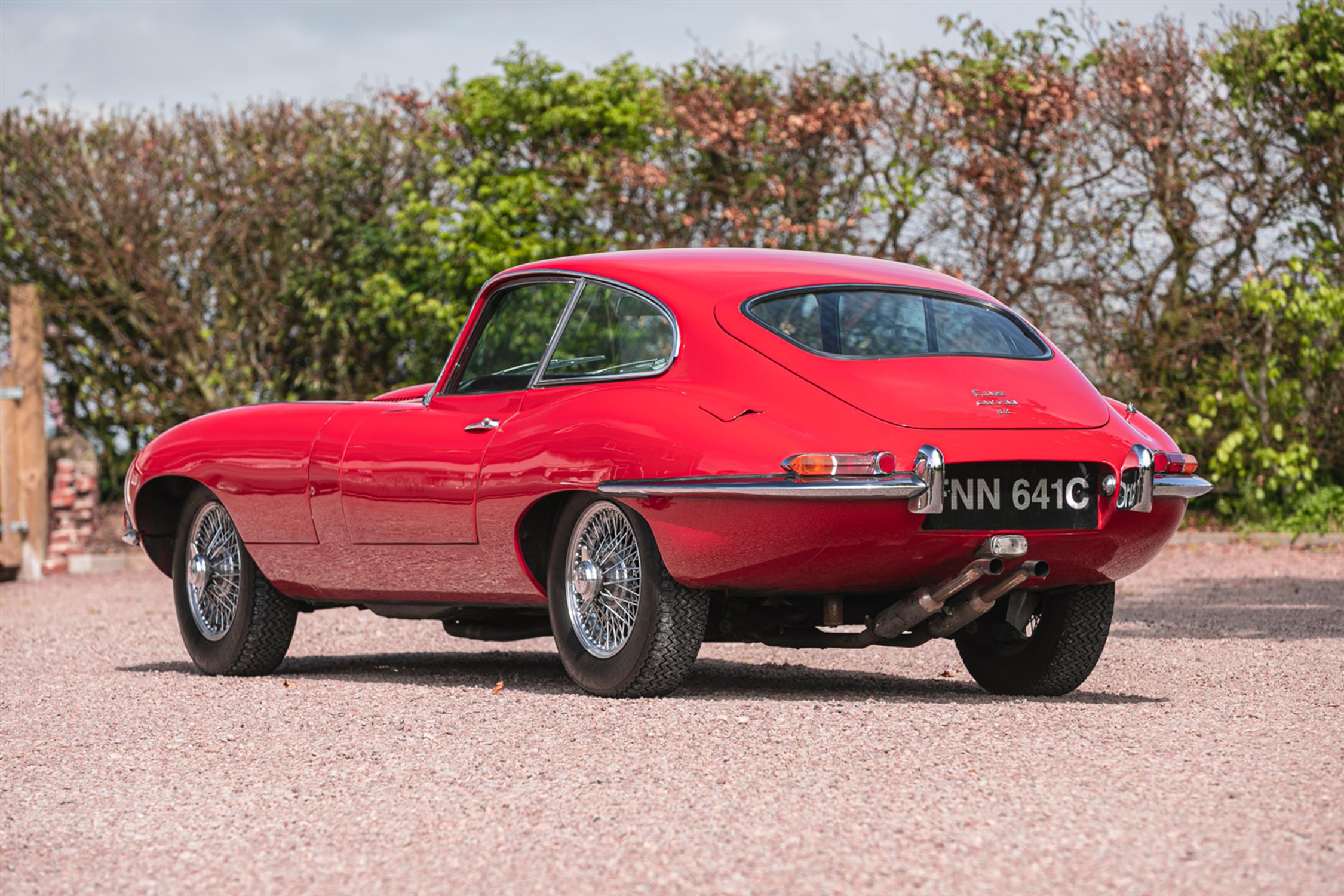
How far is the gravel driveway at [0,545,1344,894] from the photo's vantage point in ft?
11.5

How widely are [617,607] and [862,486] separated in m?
Answer: 1.11

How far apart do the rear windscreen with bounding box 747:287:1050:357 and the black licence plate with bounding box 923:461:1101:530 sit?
1.71ft

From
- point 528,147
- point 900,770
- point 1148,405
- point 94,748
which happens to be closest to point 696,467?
point 900,770

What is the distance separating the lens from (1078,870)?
3385mm

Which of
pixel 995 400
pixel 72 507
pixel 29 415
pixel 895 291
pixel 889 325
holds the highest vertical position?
pixel 895 291

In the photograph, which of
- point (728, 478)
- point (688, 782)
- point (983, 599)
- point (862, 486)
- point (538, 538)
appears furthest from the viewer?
point (538, 538)

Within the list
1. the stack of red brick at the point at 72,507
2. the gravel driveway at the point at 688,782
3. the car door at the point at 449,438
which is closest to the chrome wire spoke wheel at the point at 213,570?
the gravel driveway at the point at 688,782

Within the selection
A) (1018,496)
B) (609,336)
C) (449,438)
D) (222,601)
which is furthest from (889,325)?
(222,601)

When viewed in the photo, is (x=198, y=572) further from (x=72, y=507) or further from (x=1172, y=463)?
(x=72, y=507)

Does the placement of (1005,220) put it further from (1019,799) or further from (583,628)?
(1019,799)

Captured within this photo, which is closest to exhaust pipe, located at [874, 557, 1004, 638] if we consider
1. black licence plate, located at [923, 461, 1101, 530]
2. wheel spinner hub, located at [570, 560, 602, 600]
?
black licence plate, located at [923, 461, 1101, 530]

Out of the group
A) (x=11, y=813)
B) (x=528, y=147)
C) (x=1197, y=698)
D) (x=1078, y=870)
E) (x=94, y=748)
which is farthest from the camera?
(x=528, y=147)

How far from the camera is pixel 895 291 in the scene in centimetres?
596

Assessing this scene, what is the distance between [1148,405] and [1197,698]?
9.54m
